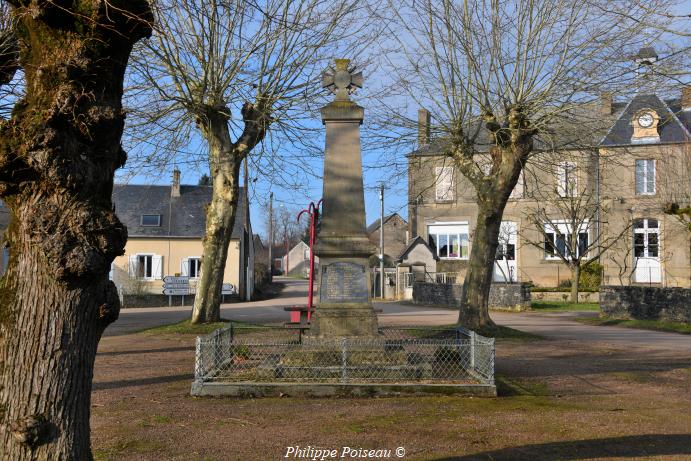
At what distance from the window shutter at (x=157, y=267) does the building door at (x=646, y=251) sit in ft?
83.8

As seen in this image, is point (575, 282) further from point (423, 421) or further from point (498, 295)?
point (423, 421)

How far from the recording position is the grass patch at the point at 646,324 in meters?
20.0

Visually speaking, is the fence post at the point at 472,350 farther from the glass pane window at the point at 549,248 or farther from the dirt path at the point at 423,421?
the glass pane window at the point at 549,248

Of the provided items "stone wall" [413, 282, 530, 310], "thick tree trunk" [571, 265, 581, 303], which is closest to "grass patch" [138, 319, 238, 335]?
"stone wall" [413, 282, 530, 310]

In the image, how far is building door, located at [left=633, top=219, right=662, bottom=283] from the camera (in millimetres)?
33375

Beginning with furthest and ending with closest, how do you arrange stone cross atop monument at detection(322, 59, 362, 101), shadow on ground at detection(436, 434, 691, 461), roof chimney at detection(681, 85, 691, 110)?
stone cross atop monument at detection(322, 59, 362, 101) → roof chimney at detection(681, 85, 691, 110) → shadow on ground at detection(436, 434, 691, 461)

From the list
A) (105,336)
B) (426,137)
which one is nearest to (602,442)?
(426,137)

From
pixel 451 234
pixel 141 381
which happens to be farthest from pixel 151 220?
pixel 141 381

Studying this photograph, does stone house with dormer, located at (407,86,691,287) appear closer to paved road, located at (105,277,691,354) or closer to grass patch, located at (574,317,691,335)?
paved road, located at (105,277,691,354)

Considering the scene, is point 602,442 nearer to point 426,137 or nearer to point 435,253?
point 426,137

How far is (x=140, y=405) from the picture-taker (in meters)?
7.80

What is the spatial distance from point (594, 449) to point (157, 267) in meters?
34.2

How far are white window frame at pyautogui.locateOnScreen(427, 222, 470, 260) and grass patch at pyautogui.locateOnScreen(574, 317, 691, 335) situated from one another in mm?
15464

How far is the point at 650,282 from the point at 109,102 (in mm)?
33810
